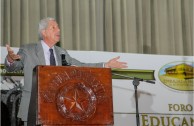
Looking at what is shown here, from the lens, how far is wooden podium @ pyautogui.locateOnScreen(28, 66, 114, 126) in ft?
7.54

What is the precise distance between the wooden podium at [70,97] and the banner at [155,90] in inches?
45.7

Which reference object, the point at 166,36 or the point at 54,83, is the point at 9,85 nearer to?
the point at 54,83

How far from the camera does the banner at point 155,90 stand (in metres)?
3.66

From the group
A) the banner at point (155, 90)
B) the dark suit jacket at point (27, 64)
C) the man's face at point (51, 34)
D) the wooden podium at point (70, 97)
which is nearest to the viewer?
the wooden podium at point (70, 97)

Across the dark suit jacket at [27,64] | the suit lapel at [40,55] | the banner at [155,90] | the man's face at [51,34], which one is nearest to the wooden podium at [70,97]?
the dark suit jacket at [27,64]

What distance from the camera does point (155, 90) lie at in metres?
3.81

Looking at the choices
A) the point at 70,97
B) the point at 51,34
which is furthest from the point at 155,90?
the point at 70,97

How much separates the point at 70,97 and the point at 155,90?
1580 mm

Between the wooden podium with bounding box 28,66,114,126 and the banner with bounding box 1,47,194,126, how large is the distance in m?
1.16

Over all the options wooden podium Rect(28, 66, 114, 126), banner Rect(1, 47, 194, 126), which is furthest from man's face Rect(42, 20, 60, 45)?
banner Rect(1, 47, 194, 126)

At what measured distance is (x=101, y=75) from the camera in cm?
247

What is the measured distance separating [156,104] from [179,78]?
360mm

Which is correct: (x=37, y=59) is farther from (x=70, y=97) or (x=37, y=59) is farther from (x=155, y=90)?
(x=155, y=90)

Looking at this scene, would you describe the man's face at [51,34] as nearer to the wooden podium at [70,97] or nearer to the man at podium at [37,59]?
the man at podium at [37,59]
